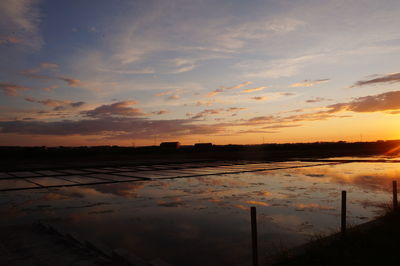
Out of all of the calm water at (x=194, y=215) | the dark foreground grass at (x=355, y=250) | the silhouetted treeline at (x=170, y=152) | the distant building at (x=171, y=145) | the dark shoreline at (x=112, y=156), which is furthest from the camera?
the distant building at (x=171, y=145)

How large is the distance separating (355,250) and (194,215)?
16.8ft

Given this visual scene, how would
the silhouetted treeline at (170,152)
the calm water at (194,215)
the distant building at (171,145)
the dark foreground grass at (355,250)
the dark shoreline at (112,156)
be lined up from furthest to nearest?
1. the distant building at (171,145)
2. the silhouetted treeline at (170,152)
3. the dark shoreline at (112,156)
4. the calm water at (194,215)
5. the dark foreground grass at (355,250)

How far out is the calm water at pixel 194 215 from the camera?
7059mm

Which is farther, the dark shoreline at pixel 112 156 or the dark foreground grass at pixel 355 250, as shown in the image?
the dark shoreline at pixel 112 156

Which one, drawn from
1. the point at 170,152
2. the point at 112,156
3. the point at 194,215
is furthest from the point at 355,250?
the point at 170,152

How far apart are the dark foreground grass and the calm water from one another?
0.70 meters

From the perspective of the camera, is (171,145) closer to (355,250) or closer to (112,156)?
(112,156)

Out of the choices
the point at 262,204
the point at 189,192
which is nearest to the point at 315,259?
the point at 262,204

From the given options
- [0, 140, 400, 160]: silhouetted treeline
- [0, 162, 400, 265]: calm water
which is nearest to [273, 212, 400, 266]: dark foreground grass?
[0, 162, 400, 265]: calm water

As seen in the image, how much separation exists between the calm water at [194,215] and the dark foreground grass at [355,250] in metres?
0.70

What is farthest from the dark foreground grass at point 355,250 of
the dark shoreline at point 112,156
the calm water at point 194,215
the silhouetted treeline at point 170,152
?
the silhouetted treeline at point 170,152

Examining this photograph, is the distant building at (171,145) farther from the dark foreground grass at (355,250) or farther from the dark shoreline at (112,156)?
the dark foreground grass at (355,250)

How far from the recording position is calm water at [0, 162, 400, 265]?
706 centimetres

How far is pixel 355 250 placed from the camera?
6539 millimetres
